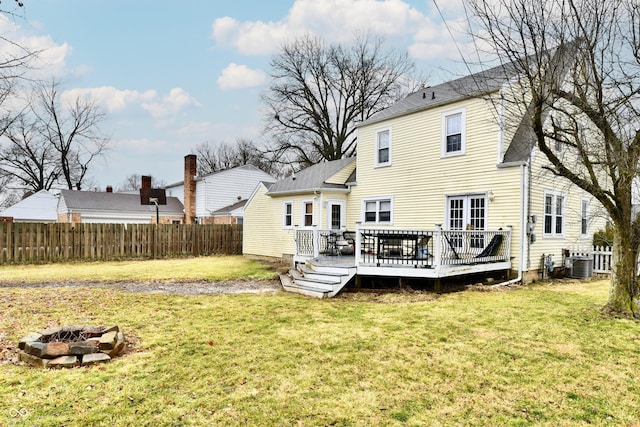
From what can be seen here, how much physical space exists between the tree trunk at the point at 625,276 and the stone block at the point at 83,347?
8.84m

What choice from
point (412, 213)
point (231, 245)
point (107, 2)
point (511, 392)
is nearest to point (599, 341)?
point (511, 392)

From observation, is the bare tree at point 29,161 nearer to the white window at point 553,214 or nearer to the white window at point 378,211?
the white window at point 378,211

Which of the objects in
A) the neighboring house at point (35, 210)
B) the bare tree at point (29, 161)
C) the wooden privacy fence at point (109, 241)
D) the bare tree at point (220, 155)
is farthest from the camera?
the bare tree at point (220, 155)

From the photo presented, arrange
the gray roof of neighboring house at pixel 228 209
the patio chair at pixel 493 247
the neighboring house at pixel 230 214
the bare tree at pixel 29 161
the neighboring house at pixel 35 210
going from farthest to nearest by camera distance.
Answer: the bare tree at pixel 29 161 < the neighboring house at pixel 35 210 < the gray roof of neighboring house at pixel 228 209 < the neighboring house at pixel 230 214 < the patio chair at pixel 493 247

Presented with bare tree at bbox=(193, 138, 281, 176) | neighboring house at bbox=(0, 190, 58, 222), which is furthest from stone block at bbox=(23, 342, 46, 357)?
bare tree at bbox=(193, 138, 281, 176)

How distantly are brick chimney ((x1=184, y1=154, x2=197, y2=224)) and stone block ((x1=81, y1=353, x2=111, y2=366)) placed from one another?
80.7 feet

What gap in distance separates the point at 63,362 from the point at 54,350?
243mm

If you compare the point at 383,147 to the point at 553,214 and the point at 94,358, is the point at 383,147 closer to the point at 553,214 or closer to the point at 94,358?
the point at 553,214

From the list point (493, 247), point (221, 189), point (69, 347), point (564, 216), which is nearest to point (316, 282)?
point (493, 247)

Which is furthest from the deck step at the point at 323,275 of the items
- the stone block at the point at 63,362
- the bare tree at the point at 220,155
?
the bare tree at the point at 220,155

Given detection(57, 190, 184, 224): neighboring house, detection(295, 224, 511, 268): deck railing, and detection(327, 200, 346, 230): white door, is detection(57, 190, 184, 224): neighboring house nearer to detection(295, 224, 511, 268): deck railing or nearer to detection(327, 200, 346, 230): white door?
detection(327, 200, 346, 230): white door

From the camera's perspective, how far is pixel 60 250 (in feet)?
54.5

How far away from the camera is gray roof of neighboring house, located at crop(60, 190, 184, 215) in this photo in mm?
27844

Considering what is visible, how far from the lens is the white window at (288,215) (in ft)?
55.8
